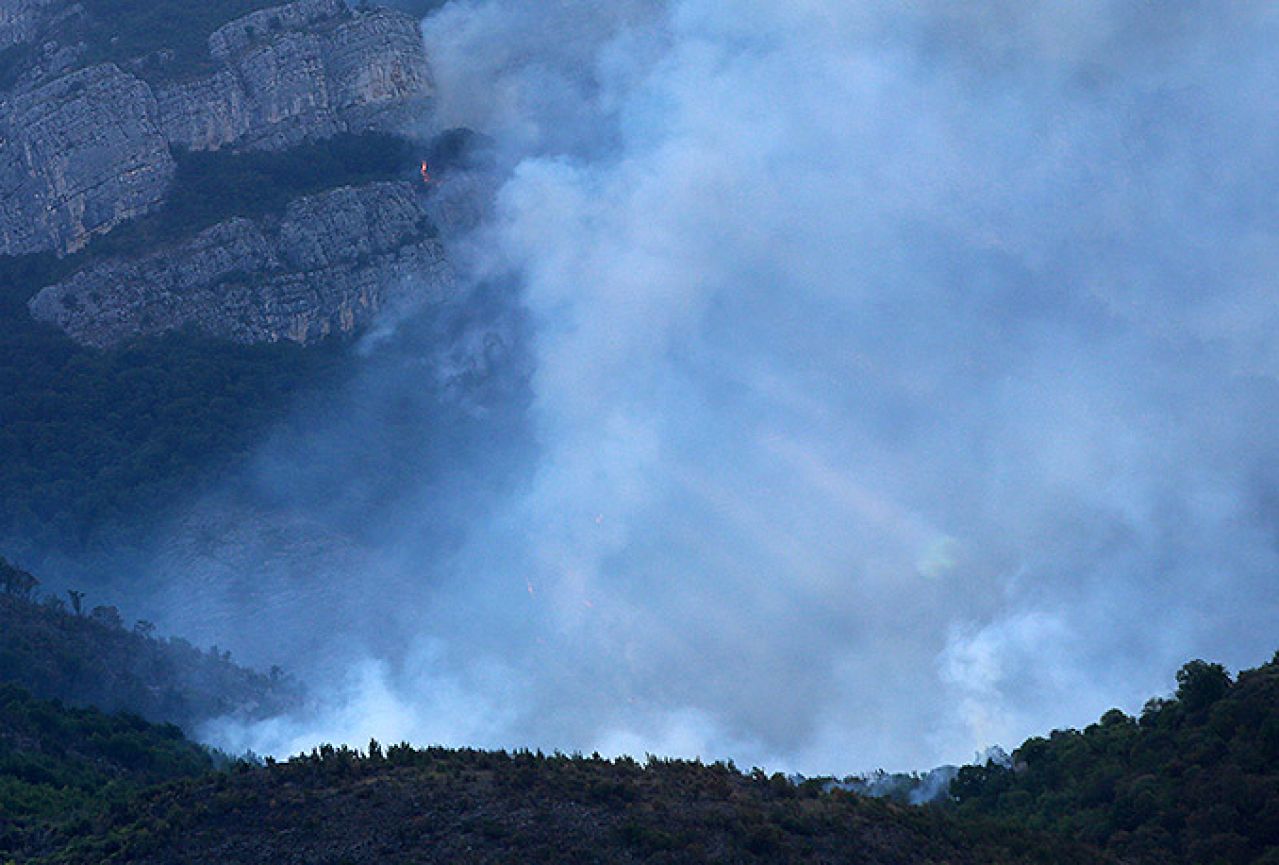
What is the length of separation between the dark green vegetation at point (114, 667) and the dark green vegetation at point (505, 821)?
5175 centimetres

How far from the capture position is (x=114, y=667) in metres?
133

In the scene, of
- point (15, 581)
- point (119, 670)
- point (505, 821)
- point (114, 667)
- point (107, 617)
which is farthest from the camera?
point (107, 617)

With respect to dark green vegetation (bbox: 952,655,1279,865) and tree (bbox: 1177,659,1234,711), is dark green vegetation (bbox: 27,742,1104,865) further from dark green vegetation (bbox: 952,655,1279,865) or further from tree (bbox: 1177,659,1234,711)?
tree (bbox: 1177,659,1234,711)

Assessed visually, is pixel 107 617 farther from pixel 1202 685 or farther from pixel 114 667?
pixel 1202 685

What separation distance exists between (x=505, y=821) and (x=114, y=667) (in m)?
79.8

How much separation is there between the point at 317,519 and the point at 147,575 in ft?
68.4

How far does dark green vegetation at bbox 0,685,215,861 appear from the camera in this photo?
76125mm

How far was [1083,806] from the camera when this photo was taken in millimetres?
81875

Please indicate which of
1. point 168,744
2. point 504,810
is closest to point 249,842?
point 504,810

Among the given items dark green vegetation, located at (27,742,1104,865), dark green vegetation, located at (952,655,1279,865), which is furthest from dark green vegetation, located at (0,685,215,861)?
dark green vegetation, located at (952,655,1279,865)

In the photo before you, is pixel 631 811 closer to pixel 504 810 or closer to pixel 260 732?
pixel 504 810

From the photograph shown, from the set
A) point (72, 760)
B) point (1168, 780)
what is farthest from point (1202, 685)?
point (72, 760)

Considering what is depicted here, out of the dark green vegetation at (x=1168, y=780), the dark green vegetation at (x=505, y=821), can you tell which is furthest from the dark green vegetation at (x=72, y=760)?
the dark green vegetation at (x=1168, y=780)

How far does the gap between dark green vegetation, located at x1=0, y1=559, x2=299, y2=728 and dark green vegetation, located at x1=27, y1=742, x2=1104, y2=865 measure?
51752mm
